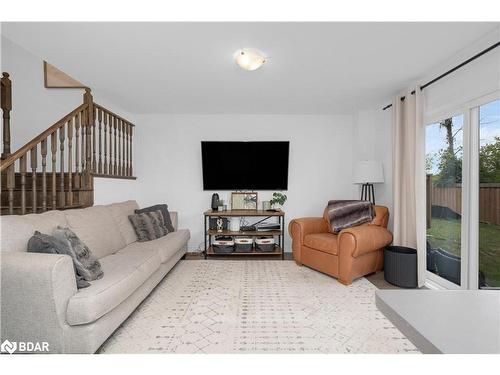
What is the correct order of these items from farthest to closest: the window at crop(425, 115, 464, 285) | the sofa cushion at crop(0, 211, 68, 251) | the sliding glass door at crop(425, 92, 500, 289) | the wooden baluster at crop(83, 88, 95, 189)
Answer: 1. the wooden baluster at crop(83, 88, 95, 189)
2. the window at crop(425, 115, 464, 285)
3. the sliding glass door at crop(425, 92, 500, 289)
4. the sofa cushion at crop(0, 211, 68, 251)

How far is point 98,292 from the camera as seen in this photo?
1.68 m

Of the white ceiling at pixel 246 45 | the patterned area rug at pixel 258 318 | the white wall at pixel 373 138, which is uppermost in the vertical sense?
the white ceiling at pixel 246 45

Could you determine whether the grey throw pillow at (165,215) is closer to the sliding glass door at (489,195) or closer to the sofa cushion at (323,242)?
the sofa cushion at (323,242)

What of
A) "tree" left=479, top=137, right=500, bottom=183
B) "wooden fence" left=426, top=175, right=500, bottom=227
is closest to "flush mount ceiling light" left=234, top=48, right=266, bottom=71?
"tree" left=479, top=137, right=500, bottom=183

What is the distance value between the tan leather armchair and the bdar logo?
2854mm

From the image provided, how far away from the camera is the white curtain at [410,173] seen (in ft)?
9.42

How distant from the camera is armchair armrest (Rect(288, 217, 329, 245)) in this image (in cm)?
346

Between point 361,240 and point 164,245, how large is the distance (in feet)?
7.43

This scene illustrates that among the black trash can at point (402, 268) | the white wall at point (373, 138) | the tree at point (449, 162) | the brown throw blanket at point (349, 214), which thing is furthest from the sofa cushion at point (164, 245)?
the tree at point (449, 162)

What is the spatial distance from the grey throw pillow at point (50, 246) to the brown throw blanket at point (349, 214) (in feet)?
9.21

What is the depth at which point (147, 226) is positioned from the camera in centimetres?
322

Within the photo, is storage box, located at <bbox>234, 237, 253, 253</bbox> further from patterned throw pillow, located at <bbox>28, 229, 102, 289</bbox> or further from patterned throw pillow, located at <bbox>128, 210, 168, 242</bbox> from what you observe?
patterned throw pillow, located at <bbox>28, 229, 102, 289</bbox>

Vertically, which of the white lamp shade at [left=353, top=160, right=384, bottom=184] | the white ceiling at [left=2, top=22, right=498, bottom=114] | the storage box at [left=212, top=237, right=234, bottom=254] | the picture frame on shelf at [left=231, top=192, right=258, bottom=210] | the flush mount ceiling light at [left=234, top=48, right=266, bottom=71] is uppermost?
the white ceiling at [left=2, top=22, right=498, bottom=114]

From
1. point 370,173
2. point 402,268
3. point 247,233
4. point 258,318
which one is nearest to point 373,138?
→ point 370,173
